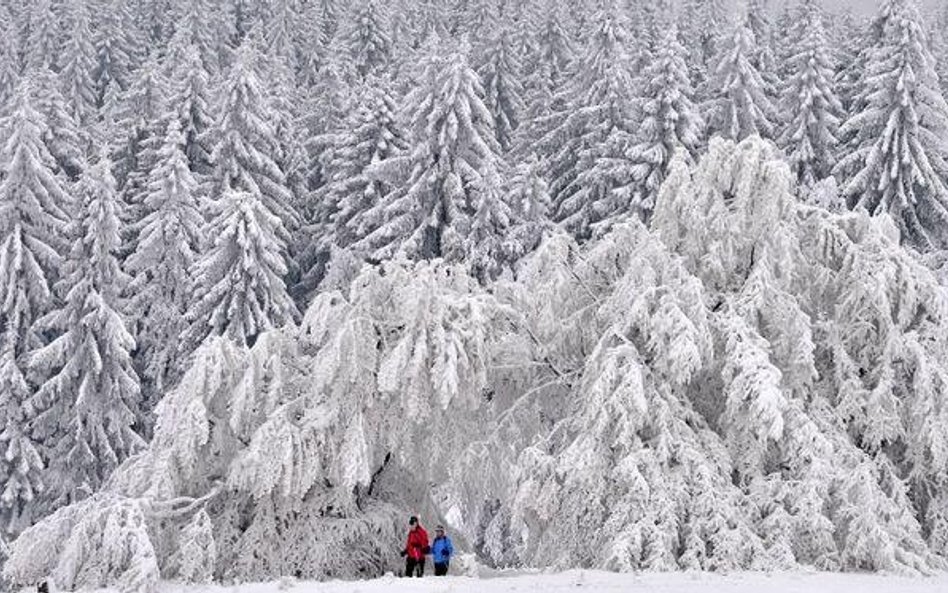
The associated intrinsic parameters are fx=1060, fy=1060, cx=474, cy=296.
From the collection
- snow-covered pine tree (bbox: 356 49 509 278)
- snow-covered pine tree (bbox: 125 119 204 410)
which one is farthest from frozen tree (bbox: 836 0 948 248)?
snow-covered pine tree (bbox: 125 119 204 410)

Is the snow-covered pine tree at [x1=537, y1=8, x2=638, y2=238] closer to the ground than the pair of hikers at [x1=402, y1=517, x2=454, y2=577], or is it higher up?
higher up

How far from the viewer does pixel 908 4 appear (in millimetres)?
36531

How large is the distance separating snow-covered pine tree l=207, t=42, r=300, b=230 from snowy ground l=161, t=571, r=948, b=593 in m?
24.1

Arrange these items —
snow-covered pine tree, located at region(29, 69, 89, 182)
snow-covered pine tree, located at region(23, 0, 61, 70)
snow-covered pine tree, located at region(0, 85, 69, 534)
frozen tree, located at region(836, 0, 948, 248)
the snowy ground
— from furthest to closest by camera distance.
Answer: snow-covered pine tree, located at region(23, 0, 61, 70) < snow-covered pine tree, located at region(29, 69, 89, 182) < frozen tree, located at region(836, 0, 948, 248) < snow-covered pine tree, located at region(0, 85, 69, 534) < the snowy ground

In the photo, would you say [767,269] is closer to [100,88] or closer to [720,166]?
[720,166]

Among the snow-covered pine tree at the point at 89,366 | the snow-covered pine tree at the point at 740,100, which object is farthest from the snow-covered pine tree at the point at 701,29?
the snow-covered pine tree at the point at 89,366

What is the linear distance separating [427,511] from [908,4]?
2798 centimetres

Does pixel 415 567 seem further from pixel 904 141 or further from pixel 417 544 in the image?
pixel 904 141

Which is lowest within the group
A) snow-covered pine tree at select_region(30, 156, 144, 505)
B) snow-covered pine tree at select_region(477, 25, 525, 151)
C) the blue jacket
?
the blue jacket

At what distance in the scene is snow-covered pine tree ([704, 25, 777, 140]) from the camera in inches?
→ 1506

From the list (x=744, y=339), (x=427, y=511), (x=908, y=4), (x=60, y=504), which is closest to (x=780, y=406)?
(x=744, y=339)

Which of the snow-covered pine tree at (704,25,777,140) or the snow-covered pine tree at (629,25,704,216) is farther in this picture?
the snow-covered pine tree at (704,25,777,140)

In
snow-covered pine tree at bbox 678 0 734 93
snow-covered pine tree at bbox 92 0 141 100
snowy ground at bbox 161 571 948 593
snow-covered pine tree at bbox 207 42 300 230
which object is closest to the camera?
snowy ground at bbox 161 571 948 593

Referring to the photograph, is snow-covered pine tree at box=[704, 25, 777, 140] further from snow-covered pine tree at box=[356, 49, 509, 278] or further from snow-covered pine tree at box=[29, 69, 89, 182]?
snow-covered pine tree at box=[29, 69, 89, 182]
